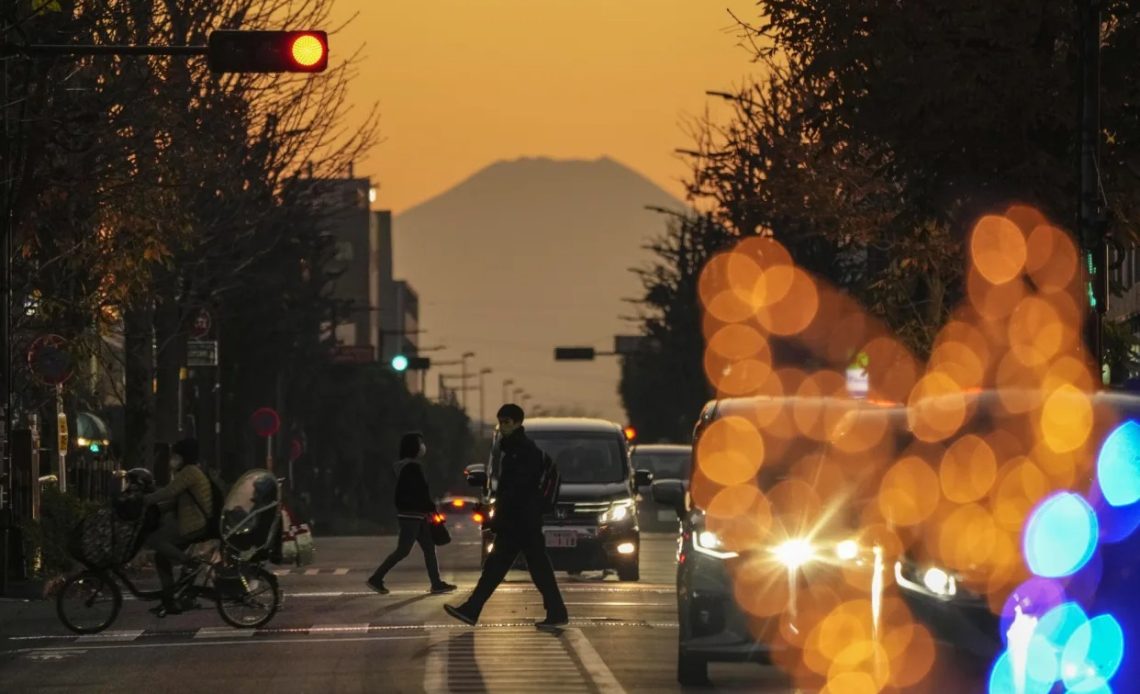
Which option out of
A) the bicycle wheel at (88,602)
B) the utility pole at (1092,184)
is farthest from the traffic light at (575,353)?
the bicycle wheel at (88,602)

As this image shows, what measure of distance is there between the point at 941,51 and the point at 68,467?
22.3 metres

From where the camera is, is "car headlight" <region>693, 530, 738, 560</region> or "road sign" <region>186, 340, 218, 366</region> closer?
"car headlight" <region>693, 530, 738, 560</region>

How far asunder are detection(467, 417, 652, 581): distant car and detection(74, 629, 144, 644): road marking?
7966mm

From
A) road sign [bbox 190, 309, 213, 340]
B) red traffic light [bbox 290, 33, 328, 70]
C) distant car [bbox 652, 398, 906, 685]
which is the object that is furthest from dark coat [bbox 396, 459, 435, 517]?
road sign [bbox 190, 309, 213, 340]

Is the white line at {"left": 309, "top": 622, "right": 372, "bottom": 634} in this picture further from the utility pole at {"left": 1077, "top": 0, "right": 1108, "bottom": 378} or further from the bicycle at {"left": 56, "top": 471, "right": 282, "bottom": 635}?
the utility pole at {"left": 1077, "top": 0, "right": 1108, "bottom": 378}

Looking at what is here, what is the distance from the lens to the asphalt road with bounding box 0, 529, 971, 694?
16.6 meters

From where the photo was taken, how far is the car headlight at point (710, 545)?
16.4 m

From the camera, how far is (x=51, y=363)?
2938 centimetres

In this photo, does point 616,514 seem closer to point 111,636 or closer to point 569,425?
point 569,425

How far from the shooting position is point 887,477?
13.5 m

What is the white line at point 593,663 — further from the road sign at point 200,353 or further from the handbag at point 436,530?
the road sign at point 200,353

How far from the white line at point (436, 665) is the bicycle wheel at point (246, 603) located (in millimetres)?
1982

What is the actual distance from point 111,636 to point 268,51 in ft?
16.9

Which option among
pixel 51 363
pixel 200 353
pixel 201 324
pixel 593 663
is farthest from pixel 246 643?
pixel 201 324
